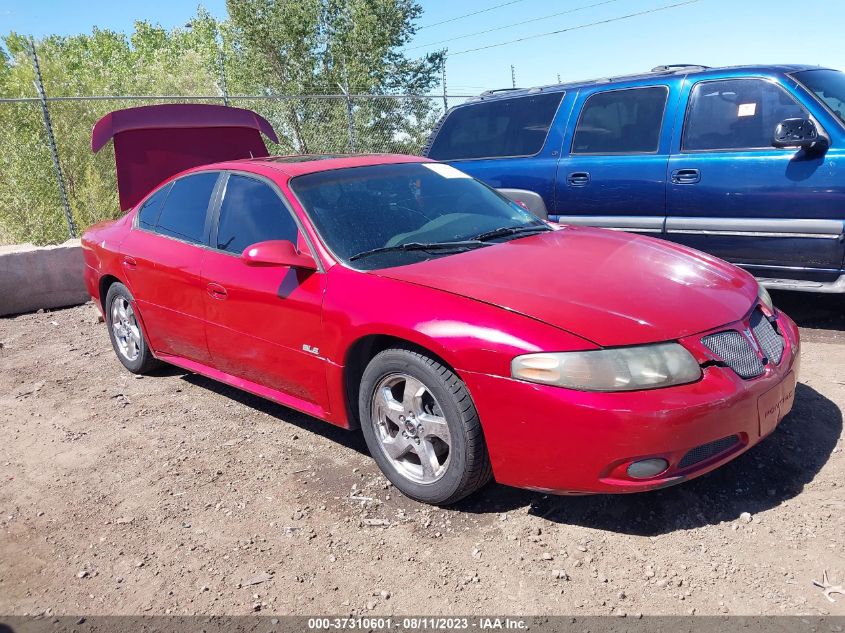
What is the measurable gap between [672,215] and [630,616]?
12.8 ft

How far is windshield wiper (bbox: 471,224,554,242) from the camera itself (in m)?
3.74

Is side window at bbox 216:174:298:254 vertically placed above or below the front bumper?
above

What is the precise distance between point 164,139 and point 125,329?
2118 millimetres

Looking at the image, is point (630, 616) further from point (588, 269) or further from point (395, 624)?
point (588, 269)

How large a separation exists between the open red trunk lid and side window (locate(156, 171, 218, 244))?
1.69 meters

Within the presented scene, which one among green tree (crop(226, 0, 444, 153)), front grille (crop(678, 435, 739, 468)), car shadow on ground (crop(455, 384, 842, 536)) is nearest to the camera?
front grille (crop(678, 435, 739, 468))

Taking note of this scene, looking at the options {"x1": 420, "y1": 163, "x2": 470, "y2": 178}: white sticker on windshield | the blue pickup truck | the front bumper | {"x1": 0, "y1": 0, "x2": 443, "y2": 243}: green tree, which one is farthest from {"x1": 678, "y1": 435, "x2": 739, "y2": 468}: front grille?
{"x1": 0, "y1": 0, "x2": 443, "y2": 243}: green tree

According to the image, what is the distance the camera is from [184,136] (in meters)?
6.54

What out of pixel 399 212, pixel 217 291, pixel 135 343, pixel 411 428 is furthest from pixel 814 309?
pixel 135 343

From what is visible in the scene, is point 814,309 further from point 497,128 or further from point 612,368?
point 612,368

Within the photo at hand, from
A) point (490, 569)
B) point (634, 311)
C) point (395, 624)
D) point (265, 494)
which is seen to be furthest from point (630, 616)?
point (265, 494)

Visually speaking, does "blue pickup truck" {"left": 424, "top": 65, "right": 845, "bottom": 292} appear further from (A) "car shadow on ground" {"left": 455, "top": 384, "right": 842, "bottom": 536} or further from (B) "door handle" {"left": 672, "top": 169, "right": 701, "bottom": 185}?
(A) "car shadow on ground" {"left": 455, "top": 384, "right": 842, "bottom": 536}

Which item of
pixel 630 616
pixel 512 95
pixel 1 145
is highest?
pixel 1 145

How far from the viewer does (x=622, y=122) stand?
5906mm
